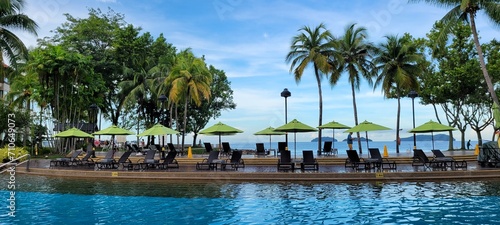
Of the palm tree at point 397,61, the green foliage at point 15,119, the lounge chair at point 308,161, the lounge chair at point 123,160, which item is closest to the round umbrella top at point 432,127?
the lounge chair at point 308,161

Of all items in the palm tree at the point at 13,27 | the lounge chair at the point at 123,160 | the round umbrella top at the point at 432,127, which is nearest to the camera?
the lounge chair at the point at 123,160

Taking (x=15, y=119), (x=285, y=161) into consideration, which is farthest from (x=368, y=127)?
(x=15, y=119)

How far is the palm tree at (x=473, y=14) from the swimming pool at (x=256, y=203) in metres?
9.55

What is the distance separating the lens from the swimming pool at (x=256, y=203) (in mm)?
9844

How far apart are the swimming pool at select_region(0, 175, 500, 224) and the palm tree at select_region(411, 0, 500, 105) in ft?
31.3

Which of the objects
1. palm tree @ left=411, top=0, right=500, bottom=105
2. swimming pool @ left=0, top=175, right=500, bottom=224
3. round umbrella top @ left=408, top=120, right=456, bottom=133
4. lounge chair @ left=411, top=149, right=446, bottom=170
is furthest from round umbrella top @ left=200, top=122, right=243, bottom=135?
palm tree @ left=411, top=0, right=500, bottom=105

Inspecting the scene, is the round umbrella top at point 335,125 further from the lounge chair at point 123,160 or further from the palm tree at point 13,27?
the palm tree at point 13,27

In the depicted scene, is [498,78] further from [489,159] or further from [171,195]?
[171,195]

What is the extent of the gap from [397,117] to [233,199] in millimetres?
26151

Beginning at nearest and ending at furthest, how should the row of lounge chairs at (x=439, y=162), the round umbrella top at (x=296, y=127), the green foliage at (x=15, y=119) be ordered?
the row of lounge chairs at (x=439, y=162)
the round umbrella top at (x=296, y=127)
the green foliage at (x=15, y=119)

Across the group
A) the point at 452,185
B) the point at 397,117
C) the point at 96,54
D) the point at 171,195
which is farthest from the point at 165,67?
the point at 452,185

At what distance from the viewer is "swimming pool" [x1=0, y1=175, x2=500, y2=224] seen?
9844 mm

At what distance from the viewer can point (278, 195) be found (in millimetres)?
13023

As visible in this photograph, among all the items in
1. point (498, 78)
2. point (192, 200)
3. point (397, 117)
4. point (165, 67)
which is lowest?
point (192, 200)
